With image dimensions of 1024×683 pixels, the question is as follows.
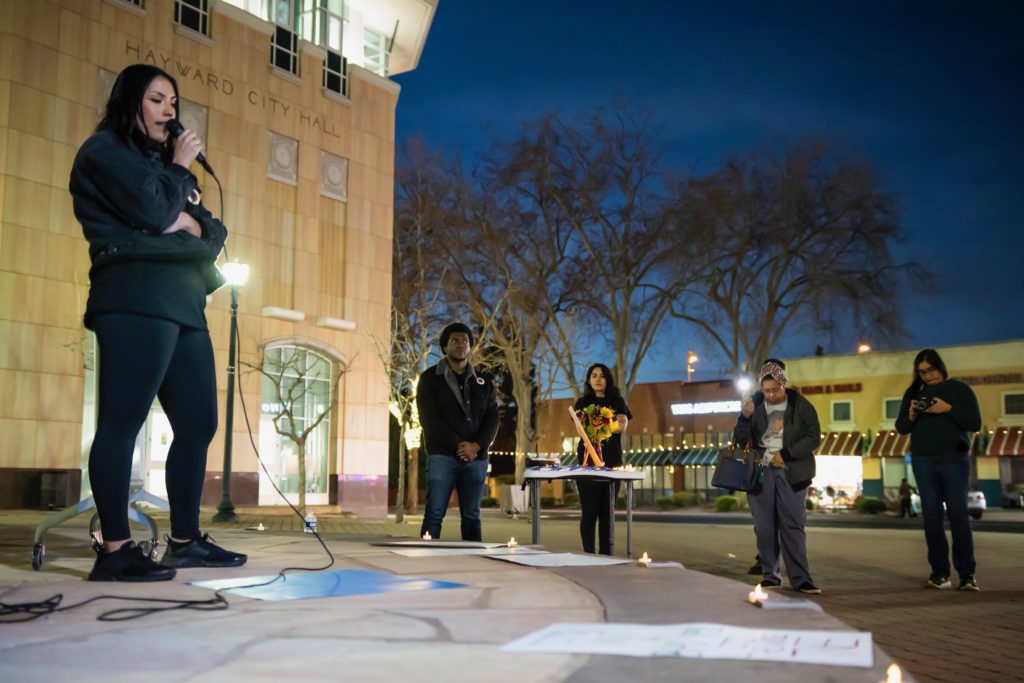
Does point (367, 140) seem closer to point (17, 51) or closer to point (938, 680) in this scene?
point (17, 51)

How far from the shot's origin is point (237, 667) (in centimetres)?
235

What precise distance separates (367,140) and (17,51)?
11230 mm

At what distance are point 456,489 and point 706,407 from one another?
47029 millimetres

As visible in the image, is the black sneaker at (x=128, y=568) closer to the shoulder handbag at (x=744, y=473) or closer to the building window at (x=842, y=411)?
the shoulder handbag at (x=744, y=473)

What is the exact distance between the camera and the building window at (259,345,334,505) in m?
28.1

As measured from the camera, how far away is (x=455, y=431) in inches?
296

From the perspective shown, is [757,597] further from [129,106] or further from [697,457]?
[697,457]

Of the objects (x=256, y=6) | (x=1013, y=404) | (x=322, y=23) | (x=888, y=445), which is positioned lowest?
(x=888, y=445)

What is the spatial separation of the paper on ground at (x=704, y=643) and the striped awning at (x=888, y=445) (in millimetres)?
46114

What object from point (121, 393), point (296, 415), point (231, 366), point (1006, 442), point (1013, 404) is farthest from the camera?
point (1013, 404)

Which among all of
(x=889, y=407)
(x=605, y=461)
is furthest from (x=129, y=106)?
(x=889, y=407)

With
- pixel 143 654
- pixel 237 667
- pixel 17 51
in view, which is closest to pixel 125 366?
pixel 143 654

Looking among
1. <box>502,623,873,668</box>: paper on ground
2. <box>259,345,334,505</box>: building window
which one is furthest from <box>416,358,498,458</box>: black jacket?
<box>259,345,334,505</box>: building window

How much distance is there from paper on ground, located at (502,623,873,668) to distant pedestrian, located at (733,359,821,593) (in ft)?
15.7
